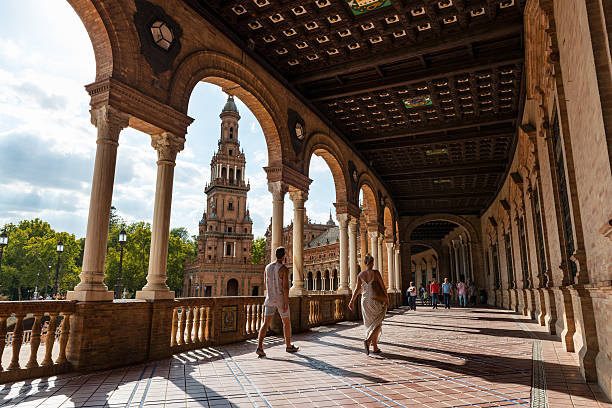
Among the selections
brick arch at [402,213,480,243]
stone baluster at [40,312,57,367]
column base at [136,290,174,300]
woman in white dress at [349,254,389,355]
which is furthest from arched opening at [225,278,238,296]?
stone baluster at [40,312,57,367]

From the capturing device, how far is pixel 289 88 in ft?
39.6

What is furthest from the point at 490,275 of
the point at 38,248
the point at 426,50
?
the point at 38,248

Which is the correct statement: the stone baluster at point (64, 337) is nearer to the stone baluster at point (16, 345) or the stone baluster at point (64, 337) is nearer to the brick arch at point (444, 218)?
the stone baluster at point (16, 345)

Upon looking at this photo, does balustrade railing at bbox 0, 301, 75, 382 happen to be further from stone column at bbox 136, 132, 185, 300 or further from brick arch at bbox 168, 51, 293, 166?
brick arch at bbox 168, 51, 293, 166

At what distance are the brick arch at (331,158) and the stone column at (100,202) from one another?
698 centimetres

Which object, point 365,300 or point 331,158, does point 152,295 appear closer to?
point 365,300

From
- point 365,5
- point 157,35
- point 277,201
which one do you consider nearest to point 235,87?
point 157,35

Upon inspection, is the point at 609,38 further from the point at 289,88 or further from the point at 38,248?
the point at 38,248

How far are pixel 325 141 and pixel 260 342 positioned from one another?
9.32m

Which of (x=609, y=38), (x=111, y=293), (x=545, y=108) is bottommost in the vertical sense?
(x=111, y=293)

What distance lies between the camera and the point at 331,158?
15383 millimetres

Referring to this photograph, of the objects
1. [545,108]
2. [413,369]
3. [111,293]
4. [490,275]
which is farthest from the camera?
[490,275]

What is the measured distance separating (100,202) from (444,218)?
1097 inches

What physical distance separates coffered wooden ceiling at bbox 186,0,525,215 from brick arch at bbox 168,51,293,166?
733 millimetres
